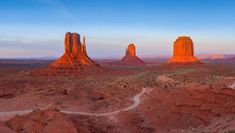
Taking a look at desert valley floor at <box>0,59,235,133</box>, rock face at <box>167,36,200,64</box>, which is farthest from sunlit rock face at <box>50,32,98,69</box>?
desert valley floor at <box>0,59,235,133</box>

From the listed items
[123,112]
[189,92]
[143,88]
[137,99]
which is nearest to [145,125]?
[123,112]

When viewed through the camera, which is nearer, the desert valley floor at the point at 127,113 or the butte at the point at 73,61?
the desert valley floor at the point at 127,113

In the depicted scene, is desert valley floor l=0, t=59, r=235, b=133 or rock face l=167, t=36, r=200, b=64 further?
rock face l=167, t=36, r=200, b=64

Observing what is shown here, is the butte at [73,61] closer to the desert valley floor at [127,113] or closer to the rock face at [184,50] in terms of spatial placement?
the rock face at [184,50]

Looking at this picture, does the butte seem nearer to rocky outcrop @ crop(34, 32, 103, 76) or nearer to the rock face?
rocky outcrop @ crop(34, 32, 103, 76)

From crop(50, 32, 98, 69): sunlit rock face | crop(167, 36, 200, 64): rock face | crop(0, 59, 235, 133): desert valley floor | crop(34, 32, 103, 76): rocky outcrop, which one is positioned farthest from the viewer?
crop(167, 36, 200, 64): rock face

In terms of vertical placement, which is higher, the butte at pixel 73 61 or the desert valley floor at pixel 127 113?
the butte at pixel 73 61

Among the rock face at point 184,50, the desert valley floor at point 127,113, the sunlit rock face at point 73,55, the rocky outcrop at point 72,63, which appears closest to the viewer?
the desert valley floor at point 127,113

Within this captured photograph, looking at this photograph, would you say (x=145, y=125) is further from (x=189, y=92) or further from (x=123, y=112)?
(x=189, y=92)

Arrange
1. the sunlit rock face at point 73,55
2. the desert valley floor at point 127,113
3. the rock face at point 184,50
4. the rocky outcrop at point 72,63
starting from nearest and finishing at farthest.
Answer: the desert valley floor at point 127,113
the rocky outcrop at point 72,63
the sunlit rock face at point 73,55
the rock face at point 184,50

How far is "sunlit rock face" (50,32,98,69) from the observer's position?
112688 mm

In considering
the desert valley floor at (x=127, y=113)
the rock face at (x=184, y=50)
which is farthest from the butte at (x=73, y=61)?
the desert valley floor at (x=127, y=113)

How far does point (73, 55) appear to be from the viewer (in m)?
118

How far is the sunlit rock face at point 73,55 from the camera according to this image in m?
113
